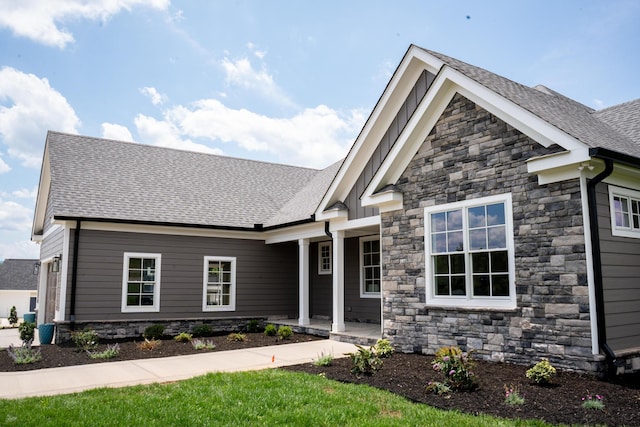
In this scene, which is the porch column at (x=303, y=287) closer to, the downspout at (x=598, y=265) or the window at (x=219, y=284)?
the window at (x=219, y=284)

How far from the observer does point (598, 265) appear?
23.2 feet

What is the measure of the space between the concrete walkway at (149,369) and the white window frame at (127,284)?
4.06 meters

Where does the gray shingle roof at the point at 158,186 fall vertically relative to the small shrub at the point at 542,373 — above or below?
above

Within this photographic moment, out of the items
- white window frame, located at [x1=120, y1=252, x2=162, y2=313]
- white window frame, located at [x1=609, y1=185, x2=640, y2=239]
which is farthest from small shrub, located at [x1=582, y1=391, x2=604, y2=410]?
white window frame, located at [x1=120, y1=252, x2=162, y2=313]

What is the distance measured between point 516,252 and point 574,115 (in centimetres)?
362

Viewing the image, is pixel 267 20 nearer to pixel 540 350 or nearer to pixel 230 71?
pixel 230 71

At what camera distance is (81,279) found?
13297 mm

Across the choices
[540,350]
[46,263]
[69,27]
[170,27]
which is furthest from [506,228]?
[46,263]

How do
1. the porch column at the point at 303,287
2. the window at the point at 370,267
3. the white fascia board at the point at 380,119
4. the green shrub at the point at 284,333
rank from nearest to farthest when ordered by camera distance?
the white fascia board at the point at 380,119
the green shrub at the point at 284,333
the window at the point at 370,267
the porch column at the point at 303,287

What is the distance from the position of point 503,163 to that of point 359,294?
7.34 m

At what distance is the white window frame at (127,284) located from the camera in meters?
13.8

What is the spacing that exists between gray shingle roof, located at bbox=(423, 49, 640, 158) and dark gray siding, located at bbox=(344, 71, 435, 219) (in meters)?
0.91

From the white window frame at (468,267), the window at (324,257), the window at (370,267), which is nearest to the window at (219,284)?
the window at (324,257)

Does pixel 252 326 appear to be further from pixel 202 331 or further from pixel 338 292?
pixel 338 292
